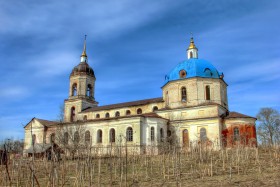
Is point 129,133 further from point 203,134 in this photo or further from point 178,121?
point 203,134

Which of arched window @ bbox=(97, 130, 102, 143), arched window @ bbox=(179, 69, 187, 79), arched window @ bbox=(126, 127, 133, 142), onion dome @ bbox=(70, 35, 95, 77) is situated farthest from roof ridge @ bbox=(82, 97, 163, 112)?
arched window @ bbox=(126, 127, 133, 142)

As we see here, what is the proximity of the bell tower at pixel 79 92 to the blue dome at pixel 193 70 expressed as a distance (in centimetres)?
1546

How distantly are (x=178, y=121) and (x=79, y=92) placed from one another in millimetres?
19704

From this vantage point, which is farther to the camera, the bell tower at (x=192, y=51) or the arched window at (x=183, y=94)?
the bell tower at (x=192, y=51)

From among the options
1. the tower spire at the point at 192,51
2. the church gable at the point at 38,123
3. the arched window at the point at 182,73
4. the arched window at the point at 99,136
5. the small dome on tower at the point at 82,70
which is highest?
the tower spire at the point at 192,51

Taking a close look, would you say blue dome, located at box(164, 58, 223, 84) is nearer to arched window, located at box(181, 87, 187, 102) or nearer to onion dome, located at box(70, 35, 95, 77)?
arched window, located at box(181, 87, 187, 102)

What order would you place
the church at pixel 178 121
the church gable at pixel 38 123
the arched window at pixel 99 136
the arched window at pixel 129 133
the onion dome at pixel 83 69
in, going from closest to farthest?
the church at pixel 178 121 < the arched window at pixel 129 133 < the arched window at pixel 99 136 < the church gable at pixel 38 123 < the onion dome at pixel 83 69

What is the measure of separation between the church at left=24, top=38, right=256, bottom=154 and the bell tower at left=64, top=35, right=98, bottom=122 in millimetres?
4013

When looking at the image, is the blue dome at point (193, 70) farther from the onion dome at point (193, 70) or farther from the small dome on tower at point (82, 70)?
the small dome on tower at point (82, 70)

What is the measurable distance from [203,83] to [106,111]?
1676 centimetres

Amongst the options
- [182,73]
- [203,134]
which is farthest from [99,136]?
[182,73]

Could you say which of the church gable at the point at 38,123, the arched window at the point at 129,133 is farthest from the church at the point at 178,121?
the church gable at the point at 38,123

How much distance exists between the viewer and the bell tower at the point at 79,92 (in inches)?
1866

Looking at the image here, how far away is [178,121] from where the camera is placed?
3672 centimetres
